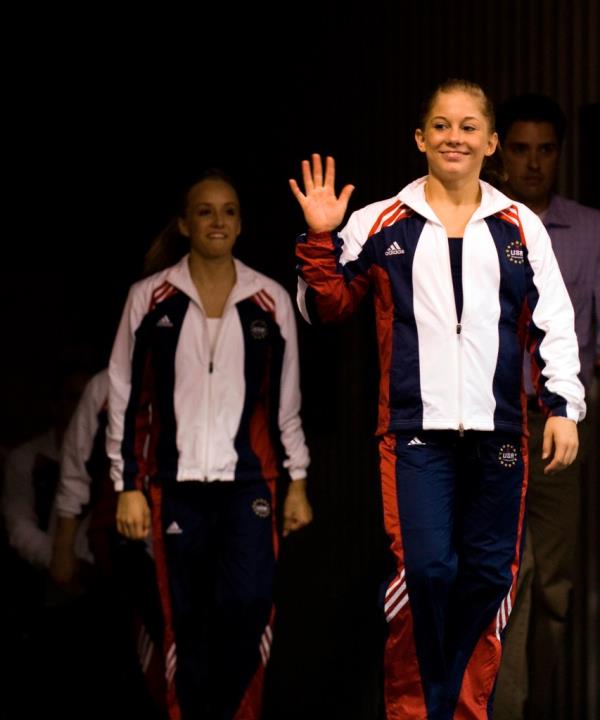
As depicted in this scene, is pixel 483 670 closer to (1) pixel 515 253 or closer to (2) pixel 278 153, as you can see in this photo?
(1) pixel 515 253

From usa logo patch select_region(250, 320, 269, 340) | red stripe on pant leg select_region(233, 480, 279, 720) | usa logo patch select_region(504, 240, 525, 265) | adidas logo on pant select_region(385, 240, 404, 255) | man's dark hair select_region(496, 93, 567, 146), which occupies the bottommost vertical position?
red stripe on pant leg select_region(233, 480, 279, 720)

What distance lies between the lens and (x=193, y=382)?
13.7ft

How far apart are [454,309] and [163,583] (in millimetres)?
1299

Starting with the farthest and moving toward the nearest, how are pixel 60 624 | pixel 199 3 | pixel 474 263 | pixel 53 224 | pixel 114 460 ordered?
pixel 53 224 < pixel 199 3 < pixel 60 624 < pixel 114 460 < pixel 474 263

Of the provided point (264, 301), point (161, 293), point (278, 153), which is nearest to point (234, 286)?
point (264, 301)

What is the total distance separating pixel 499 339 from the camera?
343 cm

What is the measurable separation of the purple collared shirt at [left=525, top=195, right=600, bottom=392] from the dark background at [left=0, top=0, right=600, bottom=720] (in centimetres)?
37

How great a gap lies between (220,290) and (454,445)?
1139mm

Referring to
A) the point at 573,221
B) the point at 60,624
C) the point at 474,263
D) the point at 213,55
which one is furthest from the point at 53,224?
the point at 474,263

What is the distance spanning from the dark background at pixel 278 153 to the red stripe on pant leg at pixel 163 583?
2.85ft

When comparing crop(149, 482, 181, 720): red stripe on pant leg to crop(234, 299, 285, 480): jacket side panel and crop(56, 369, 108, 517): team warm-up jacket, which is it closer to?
crop(234, 299, 285, 480): jacket side panel

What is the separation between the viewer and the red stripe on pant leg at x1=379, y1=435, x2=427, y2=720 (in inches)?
134

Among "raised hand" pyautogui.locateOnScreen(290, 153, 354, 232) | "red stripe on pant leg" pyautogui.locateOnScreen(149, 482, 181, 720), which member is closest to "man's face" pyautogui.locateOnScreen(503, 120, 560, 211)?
"raised hand" pyautogui.locateOnScreen(290, 153, 354, 232)

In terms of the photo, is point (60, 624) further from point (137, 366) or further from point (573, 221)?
point (573, 221)
